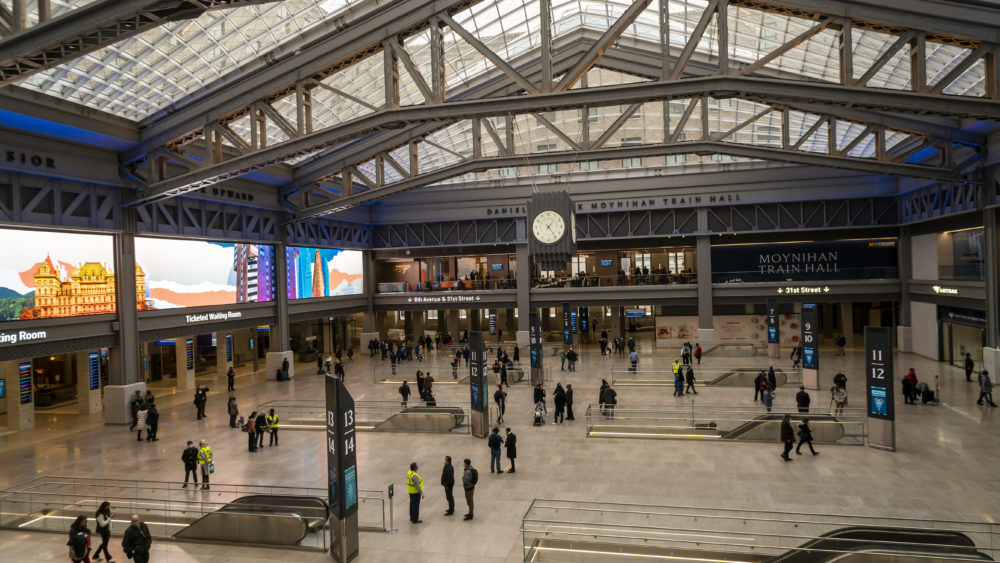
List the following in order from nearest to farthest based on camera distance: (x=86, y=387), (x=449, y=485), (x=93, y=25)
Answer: (x=93, y=25) < (x=449, y=485) < (x=86, y=387)

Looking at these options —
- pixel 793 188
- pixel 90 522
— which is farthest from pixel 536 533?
pixel 793 188

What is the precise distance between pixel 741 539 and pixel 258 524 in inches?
377

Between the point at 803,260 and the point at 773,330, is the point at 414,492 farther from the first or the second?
the point at 803,260

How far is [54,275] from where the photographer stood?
22.3m

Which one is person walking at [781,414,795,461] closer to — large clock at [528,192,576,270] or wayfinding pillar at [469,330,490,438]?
large clock at [528,192,576,270]

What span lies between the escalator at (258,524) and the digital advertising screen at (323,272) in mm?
24299

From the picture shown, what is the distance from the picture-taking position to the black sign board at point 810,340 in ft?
83.1

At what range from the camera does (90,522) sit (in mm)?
13688

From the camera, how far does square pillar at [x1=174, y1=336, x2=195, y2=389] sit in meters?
31.0

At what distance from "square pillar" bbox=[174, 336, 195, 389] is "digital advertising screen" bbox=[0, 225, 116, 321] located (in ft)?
22.9

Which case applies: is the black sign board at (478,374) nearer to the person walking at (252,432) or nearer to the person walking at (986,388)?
the person walking at (252,432)

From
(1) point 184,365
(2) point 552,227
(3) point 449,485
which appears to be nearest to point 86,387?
(1) point 184,365

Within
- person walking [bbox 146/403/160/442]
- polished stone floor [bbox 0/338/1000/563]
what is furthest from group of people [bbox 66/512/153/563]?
person walking [bbox 146/403/160/442]

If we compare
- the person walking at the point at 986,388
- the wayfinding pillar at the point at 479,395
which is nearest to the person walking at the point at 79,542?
the wayfinding pillar at the point at 479,395
